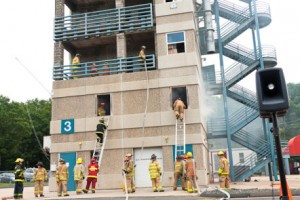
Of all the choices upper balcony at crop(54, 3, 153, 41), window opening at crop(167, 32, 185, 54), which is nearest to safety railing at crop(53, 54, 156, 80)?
window opening at crop(167, 32, 185, 54)

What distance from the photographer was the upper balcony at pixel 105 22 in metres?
21.6

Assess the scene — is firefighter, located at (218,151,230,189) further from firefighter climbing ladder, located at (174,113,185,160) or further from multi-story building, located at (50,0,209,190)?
firefighter climbing ladder, located at (174,113,185,160)

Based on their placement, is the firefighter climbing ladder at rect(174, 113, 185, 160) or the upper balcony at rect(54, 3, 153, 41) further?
the upper balcony at rect(54, 3, 153, 41)

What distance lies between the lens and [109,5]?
24438mm

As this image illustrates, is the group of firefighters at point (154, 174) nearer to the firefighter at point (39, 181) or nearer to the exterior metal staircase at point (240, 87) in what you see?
the firefighter at point (39, 181)

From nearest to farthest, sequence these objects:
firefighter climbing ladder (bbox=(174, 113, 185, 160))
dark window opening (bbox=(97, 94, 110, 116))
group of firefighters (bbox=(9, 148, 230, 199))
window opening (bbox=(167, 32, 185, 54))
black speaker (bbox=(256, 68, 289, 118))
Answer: black speaker (bbox=(256, 68, 289, 118)), group of firefighters (bbox=(9, 148, 230, 199)), firefighter climbing ladder (bbox=(174, 113, 185, 160)), window opening (bbox=(167, 32, 185, 54)), dark window opening (bbox=(97, 94, 110, 116))

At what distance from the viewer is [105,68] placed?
21.2 meters

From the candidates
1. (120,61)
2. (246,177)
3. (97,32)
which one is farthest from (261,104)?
(246,177)

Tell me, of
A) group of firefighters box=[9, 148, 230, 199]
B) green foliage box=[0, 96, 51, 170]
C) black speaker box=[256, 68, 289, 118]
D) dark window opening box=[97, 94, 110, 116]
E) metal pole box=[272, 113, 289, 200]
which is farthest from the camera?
green foliage box=[0, 96, 51, 170]

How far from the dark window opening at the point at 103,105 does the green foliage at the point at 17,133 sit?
33.7m

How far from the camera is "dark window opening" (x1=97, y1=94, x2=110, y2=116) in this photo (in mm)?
20594

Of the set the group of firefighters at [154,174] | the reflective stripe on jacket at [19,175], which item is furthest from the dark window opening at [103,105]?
the reflective stripe on jacket at [19,175]

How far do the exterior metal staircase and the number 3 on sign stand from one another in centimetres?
1023

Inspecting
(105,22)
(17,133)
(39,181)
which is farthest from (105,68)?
(17,133)
